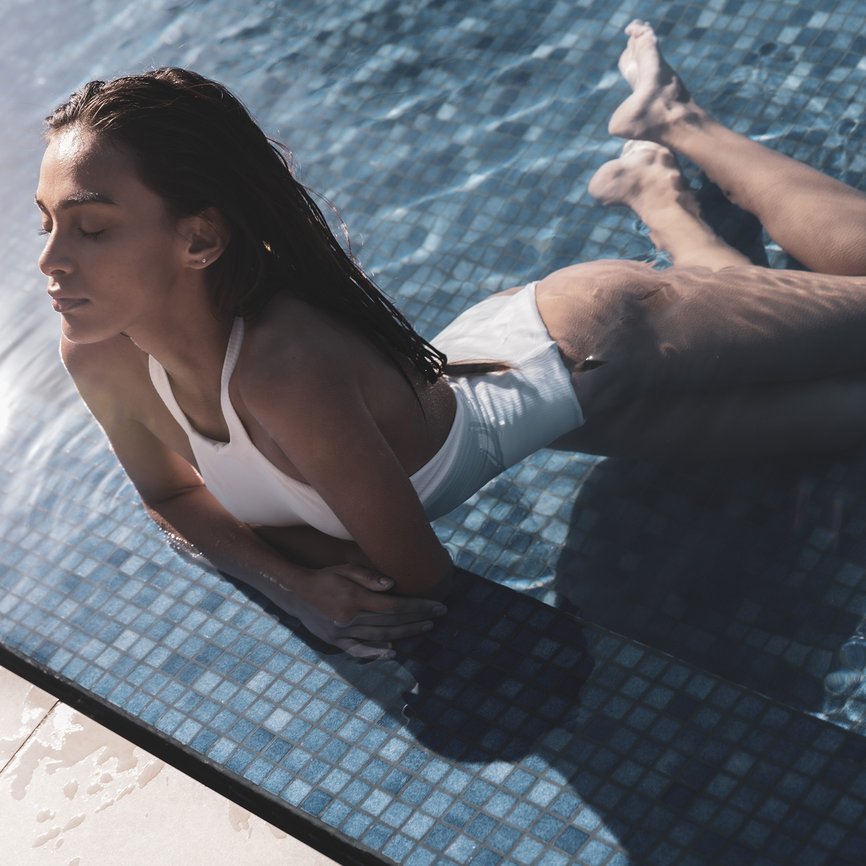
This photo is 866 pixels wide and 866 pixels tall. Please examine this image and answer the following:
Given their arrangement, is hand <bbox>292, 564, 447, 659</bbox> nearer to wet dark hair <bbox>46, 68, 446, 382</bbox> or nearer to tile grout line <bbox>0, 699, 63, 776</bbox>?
wet dark hair <bbox>46, 68, 446, 382</bbox>

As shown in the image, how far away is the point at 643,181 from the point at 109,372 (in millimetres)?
1840

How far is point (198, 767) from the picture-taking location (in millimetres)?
2576

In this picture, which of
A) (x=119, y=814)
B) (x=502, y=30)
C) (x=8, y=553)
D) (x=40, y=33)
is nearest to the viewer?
(x=119, y=814)

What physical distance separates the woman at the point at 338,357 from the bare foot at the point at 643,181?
28 cm

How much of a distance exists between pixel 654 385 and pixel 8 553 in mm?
1722

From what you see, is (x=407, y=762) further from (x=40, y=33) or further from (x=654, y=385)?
(x=40, y=33)

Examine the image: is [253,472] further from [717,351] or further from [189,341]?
[717,351]

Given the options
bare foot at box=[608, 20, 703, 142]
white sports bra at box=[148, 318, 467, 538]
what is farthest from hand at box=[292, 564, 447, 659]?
bare foot at box=[608, 20, 703, 142]

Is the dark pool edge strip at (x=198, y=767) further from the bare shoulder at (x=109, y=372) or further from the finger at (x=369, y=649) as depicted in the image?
the bare shoulder at (x=109, y=372)

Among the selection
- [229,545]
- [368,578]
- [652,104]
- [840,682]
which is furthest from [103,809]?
[652,104]

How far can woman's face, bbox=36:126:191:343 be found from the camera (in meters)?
2.04

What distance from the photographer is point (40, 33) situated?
5203 mm

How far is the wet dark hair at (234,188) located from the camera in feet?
6.73

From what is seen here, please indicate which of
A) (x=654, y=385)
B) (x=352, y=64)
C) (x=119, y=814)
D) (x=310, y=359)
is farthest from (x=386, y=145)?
(x=119, y=814)
